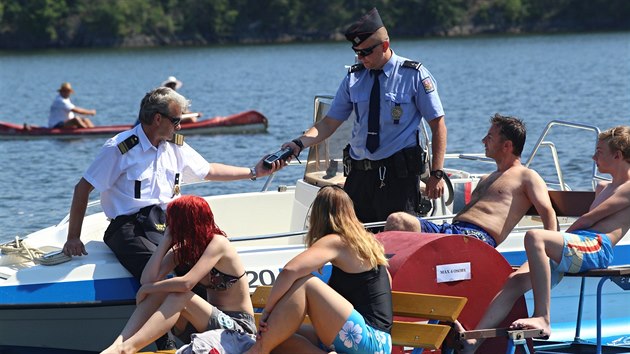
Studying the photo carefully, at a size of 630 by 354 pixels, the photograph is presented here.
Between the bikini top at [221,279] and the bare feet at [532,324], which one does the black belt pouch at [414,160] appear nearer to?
the bare feet at [532,324]

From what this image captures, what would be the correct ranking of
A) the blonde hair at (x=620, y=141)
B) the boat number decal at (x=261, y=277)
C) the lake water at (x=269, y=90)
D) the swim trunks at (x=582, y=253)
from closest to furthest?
the swim trunks at (x=582, y=253) → the blonde hair at (x=620, y=141) → the boat number decal at (x=261, y=277) → the lake water at (x=269, y=90)

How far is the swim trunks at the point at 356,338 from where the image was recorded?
575 cm

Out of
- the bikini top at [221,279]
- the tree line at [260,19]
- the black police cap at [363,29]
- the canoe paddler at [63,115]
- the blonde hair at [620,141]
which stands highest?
the black police cap at [363,29]

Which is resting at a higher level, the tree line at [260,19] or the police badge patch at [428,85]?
the police badge patch at [428,85]

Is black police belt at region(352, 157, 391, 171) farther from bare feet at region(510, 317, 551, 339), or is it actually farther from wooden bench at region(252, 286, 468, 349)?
bare feet at region(510, 317, 551, 339)

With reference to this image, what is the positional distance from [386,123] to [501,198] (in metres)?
0.91

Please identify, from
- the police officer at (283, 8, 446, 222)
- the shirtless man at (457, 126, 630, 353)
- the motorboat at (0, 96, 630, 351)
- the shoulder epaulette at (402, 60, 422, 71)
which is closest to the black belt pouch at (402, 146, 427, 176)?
the police officer at (283, 8, 446, 222)

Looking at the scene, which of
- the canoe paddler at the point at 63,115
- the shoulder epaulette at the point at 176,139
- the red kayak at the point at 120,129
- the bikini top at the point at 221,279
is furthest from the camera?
the canoe paddler at the point at 63,115

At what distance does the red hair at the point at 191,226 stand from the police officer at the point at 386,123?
1.39 metres

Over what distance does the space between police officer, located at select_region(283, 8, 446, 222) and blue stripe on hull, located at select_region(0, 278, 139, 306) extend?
1.37 meters

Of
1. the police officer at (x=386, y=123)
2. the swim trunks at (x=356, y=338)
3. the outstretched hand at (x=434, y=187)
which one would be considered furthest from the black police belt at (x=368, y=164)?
the swim trunks at (x=356, y=338)

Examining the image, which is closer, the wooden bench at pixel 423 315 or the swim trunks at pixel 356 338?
the swim trunks at pixel 356 338

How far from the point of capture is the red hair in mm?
6098

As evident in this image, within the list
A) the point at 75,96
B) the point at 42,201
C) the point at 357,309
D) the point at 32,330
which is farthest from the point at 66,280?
the point at 75,96
